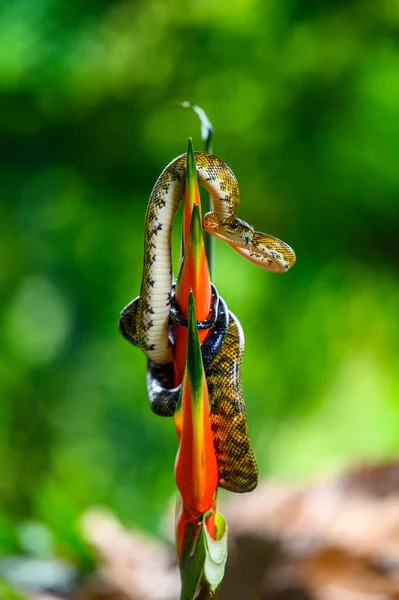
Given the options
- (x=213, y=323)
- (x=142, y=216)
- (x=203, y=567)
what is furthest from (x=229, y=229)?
(x=142, y=216)

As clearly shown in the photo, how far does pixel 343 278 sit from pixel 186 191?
1.44 meters

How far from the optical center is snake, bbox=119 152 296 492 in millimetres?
507

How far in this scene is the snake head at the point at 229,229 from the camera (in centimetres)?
55

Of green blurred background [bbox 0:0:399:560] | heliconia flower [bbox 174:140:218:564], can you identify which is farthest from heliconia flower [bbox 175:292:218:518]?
green blurred background [bbox 0:0:399:560]

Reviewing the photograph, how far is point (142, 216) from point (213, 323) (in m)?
1.45

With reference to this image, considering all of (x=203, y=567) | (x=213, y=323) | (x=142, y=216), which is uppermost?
(x=142, y=216)

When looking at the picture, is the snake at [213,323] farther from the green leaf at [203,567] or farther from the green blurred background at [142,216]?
the green blurred background at [142,216]

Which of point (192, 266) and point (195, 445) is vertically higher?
point (192, 266)

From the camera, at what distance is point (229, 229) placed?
554 mm

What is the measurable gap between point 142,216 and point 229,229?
4.56ft

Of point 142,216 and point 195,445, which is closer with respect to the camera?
point 195,445

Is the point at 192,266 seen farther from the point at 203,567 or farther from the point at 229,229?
the point at 203,567

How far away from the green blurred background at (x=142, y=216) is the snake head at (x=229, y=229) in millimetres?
1108

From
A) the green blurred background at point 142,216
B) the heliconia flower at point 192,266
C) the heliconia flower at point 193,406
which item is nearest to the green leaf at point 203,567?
the heliconia flower at point 193,406
